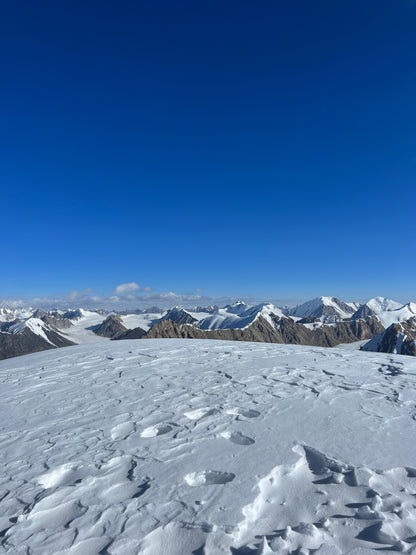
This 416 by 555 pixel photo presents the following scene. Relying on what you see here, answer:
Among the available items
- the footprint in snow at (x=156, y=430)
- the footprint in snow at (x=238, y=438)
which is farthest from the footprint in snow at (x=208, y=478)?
the footprint in snow at (x=156, y=430)

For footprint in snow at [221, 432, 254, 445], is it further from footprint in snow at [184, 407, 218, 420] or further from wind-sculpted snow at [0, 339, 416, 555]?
footprint in snow at [184, 407, 218, 420]

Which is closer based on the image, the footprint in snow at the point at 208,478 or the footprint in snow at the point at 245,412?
the footprint in snow at the point at 208,478

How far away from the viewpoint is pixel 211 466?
200 inches

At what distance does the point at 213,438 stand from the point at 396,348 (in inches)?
6241

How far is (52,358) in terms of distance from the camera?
15.6 m

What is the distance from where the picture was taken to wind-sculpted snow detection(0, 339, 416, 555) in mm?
3648

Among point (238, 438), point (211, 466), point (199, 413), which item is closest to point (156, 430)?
point (199, 413)

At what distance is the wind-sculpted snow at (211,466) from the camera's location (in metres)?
3.65

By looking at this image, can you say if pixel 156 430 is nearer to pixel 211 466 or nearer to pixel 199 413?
pixel 199 413

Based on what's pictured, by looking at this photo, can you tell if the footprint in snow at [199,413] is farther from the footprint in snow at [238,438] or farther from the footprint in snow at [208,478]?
the footprint in snow at [208,478]

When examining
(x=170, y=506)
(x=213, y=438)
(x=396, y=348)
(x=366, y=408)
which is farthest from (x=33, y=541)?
Result: (x=396, y=348)

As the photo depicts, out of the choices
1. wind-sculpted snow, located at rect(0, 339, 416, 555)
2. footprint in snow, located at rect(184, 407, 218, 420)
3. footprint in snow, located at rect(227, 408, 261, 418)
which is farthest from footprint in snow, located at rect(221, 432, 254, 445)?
footprint in snow, located at rect(184, 407, 218, 420)

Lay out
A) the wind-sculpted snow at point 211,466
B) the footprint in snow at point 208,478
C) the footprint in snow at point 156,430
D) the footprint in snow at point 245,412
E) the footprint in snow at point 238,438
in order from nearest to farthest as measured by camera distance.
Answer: the wind-sculpted snow at point 211,466 → the footprint in snow at point 208,478 → the footprint in snow at point 238,438 → the footprint in snow at point 156,430 → the footprint in snow at point 245,412

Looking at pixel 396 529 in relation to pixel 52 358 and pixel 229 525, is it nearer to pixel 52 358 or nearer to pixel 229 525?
pixel 229 525
